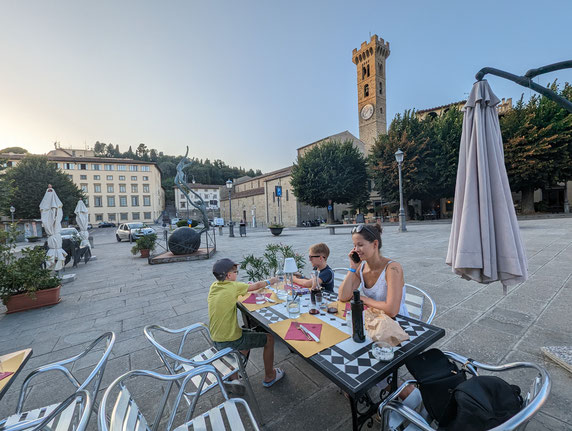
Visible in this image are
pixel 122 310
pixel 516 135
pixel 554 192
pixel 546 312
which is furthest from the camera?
pixel 554 192

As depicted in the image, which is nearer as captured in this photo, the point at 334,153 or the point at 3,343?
the point at 3,343

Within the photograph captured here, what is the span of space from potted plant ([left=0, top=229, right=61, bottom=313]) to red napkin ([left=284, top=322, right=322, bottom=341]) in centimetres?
585

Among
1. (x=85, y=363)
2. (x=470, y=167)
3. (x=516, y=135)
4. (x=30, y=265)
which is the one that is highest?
(x=516, y=135)

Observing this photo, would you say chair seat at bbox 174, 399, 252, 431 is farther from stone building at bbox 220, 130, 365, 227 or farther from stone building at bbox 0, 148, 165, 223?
stone building at bbox 0, 148, 165, 223

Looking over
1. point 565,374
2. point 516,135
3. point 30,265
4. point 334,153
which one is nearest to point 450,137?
point 516,135

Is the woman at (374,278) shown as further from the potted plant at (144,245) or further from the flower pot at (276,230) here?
the flower pot at (276,230)

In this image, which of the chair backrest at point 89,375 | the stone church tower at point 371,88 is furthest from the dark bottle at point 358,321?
the stone church tower at point 371,88

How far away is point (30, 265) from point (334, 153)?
26030 mm

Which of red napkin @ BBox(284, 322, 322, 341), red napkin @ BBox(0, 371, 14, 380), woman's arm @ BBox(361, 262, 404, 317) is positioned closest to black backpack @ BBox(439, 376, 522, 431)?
woman's arm @ BBox(361, 262, 404, 317)

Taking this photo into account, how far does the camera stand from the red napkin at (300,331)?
1.90 metres

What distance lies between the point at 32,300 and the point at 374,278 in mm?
6789

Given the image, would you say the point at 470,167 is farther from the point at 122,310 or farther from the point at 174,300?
the point at 122,310

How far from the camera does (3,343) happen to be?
144 inches

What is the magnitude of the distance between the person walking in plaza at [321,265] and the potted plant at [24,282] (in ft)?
18.4
